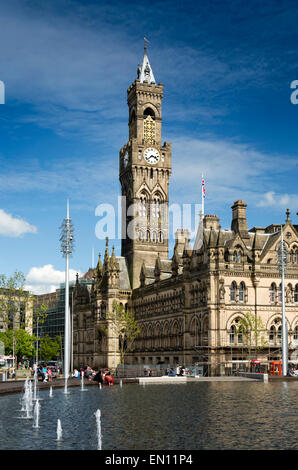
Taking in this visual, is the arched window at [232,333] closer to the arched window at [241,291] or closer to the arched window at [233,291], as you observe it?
the arched window at [233,291]

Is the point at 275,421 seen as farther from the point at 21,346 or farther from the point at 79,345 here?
the point at 79,345

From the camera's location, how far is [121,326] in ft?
397

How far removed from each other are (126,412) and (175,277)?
68822mm

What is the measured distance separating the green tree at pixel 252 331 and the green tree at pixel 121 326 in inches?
1069

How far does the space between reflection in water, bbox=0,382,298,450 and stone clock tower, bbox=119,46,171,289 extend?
85.3 meters

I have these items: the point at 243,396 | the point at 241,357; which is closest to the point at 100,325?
the point at 241,357

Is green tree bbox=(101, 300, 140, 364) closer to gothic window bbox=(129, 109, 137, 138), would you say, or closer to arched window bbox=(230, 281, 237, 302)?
arched window bbox=(230, 281, 237, 302)

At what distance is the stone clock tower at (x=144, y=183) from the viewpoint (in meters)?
130

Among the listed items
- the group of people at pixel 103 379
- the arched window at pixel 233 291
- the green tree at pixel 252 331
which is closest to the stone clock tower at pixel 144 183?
the arched window at pixel 233 291

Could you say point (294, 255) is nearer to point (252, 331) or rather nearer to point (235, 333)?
point (252, 331)

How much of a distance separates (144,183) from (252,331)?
52.6 metres

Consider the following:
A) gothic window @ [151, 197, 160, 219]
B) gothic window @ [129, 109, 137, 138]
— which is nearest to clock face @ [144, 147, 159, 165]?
gothic window @ [129, 109, 137, 138]

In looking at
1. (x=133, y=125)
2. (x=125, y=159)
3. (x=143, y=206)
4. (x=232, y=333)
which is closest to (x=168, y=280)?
(x=232, y=333)

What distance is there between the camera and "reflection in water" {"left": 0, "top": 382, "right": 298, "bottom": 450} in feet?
78.4
